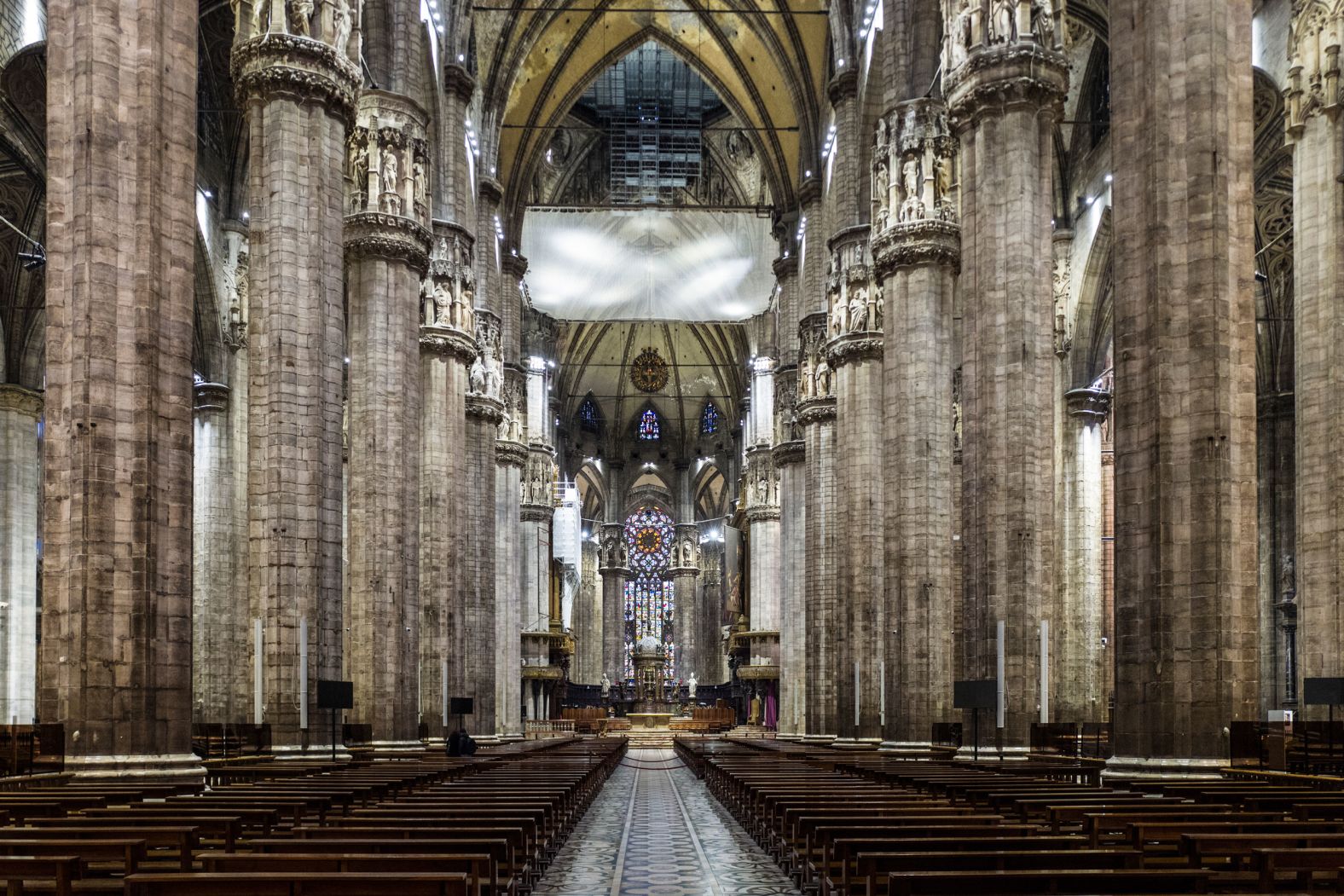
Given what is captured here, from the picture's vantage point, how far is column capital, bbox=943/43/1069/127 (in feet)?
70.9

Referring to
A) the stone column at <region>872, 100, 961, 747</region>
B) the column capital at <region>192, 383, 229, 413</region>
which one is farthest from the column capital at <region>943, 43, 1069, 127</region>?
the column capital at <region>192, 383, 229, 413</region>

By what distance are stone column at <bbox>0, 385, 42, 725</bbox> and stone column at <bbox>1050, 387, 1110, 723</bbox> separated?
27.2 m

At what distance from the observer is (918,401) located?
95.6 feet

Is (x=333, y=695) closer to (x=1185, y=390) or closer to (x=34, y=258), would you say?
(x=1185, y=390)

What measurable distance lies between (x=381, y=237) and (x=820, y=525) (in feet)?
59.7

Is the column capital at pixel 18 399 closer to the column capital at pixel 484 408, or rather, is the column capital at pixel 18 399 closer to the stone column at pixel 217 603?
the stone column at pixel 217 603

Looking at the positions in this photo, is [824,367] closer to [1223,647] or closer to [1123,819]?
[1223,647]

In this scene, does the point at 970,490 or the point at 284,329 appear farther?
the point at 970,490

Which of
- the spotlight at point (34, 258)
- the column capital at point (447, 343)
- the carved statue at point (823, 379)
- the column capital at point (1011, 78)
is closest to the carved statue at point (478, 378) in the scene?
the column capital at point (447, 343)

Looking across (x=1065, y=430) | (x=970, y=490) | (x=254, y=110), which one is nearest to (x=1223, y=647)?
(x=970, y=490)

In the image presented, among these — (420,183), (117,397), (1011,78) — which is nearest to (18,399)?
(420,183)

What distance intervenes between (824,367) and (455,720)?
16.2 m

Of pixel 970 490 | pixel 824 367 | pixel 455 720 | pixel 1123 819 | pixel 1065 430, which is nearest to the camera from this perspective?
pixel 1123 819

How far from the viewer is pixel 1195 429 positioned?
48.9 feet
